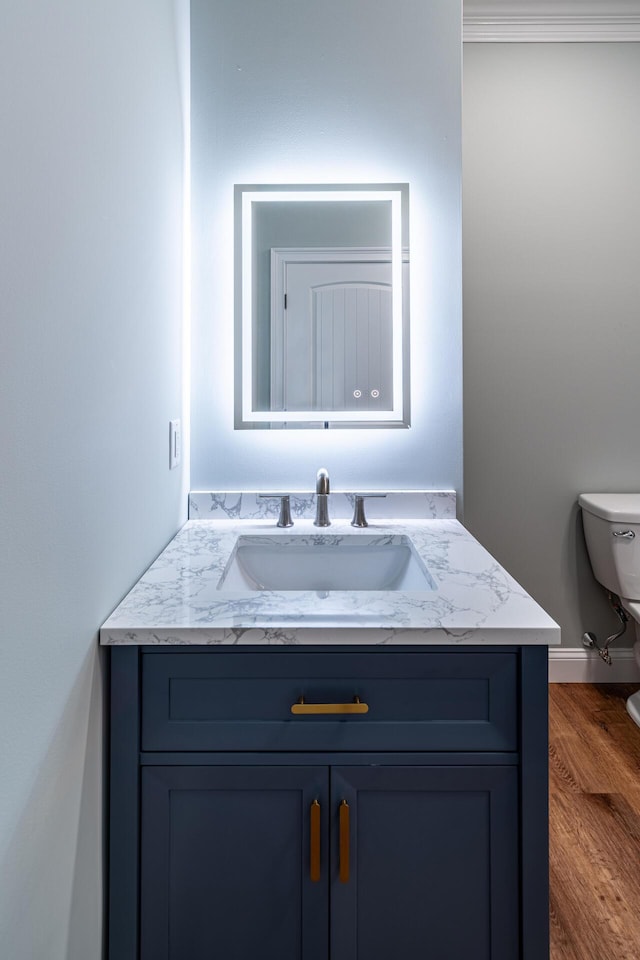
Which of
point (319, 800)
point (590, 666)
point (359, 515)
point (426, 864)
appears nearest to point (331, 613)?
point (319, 800)

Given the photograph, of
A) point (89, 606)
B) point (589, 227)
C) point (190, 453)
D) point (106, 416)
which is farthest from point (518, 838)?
point (589, 227)

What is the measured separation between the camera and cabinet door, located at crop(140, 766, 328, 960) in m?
1.04

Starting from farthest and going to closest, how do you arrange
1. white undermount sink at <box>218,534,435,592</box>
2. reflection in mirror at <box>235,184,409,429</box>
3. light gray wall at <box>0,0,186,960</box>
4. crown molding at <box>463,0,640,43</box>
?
1. crown molding at <box>463,0,640,43</box>
2. reflection in mirror at <box>235,184,409,429</box>
3. white undermount sink at <box>218,534,435,592</box>
4. light gray wall at <box>0,0,186,960</box>

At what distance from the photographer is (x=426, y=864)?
1.04 metres

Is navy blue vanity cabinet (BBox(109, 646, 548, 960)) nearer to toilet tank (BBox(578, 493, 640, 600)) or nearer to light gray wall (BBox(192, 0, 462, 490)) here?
light gray wall (BBox(192, 0, 462, 490))

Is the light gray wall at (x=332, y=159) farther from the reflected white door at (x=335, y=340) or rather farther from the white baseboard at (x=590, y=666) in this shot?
the white baseboard at (x=590, y=666)

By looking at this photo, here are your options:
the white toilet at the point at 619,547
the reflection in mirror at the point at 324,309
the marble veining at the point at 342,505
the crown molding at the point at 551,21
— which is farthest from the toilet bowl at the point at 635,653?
the crown molding at the point at 551,21

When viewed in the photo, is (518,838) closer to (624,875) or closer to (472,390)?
(624,875)

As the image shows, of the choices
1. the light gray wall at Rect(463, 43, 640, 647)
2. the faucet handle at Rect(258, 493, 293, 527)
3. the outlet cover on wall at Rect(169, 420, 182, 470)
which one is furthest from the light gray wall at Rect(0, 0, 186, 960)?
the light gray wall at Rect(463, 43, 640, 647)

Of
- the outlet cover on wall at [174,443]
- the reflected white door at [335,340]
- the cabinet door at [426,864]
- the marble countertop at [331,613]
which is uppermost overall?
the reflected white door at [335,340]

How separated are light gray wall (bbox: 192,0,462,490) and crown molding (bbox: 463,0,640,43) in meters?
0.70

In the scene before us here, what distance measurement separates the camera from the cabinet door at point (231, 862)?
104 centimetres

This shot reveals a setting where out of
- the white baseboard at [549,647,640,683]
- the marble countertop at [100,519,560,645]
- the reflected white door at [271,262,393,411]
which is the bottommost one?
the white baseboard at [549,647,640,683]

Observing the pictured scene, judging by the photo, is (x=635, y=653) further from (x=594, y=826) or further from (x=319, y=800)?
(x=319, y=800)
